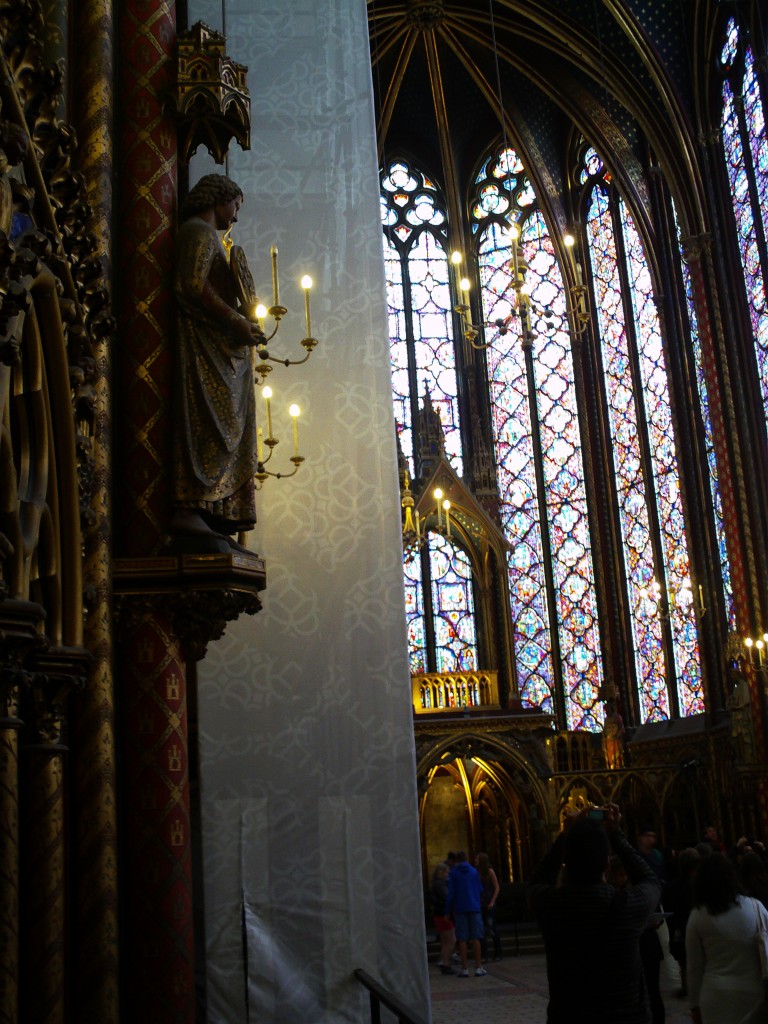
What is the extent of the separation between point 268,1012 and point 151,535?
2036mm

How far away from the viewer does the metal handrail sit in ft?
11.0

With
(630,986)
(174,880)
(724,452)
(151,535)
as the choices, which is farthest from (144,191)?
(724,452)

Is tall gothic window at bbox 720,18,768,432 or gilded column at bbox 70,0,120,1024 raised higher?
tall gothic window at bbox 720,18,768,432

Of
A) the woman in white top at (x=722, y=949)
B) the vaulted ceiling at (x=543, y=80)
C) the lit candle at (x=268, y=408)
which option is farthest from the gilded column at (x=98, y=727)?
the vaulted ceiling at (x=543, y=80)

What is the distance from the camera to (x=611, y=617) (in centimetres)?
1986

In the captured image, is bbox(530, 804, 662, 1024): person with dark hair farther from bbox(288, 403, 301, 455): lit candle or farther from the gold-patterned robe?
bbox(288, 403, 301, 455): lit candle

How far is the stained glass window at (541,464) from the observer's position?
20141 mm

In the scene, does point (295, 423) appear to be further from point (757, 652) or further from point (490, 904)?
point (757, 652)

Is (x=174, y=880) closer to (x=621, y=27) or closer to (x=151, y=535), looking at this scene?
(x=151, y=535)

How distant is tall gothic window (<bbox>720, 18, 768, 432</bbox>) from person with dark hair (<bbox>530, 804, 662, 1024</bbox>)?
14.1 metres

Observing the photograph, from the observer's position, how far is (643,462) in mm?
19531

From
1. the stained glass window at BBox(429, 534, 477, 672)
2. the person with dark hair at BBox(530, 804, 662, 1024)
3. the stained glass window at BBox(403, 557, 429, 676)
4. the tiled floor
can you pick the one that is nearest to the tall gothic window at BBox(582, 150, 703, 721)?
the stained glass window at BBox(429, 534, 477, 672)

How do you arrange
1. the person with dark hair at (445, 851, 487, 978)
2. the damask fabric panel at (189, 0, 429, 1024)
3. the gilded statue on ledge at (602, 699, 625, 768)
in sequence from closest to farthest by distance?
Result: the damask fabric panel at (189, 0, 429, 1024) → the person with dark hair at (445, 851, 487, 978) → the gilded statue on ledge at (602, 699, 625, 768)

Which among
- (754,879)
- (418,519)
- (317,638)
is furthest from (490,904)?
(317,638)
